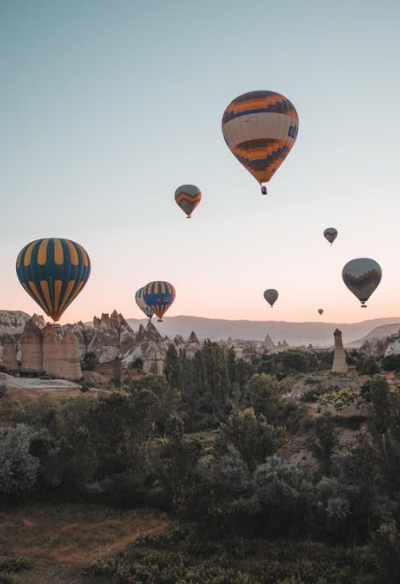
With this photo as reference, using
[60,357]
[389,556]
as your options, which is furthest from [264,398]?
[60,357]

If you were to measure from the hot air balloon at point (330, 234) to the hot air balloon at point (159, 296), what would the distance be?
91.4 ft

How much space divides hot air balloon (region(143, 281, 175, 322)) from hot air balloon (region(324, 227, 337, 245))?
2787 centimetres

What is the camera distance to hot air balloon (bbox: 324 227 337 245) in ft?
256

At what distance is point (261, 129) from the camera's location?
Result: 3534 cm

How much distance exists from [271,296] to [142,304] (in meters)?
26.9

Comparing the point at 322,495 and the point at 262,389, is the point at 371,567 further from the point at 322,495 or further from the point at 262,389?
the point at 262,389

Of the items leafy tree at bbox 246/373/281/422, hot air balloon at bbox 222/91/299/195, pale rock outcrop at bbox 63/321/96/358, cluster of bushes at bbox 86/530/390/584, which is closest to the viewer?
cluster of bushes at bbox 86/530/390/584

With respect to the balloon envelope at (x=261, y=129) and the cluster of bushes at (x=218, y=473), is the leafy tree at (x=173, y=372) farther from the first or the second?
the balloon envelope at (x=261, y=129)

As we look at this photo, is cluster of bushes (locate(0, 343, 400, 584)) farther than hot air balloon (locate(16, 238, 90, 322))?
No

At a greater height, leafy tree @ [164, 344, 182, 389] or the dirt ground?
leafy tree @ [164, 344, 182, 389]

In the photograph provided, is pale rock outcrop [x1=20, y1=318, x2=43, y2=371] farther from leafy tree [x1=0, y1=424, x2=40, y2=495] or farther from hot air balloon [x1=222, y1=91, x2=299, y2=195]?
hot air balloon [x1=222, y1=91, x2=299, y2=195]

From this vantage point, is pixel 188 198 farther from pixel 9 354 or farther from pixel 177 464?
pixel 177 464

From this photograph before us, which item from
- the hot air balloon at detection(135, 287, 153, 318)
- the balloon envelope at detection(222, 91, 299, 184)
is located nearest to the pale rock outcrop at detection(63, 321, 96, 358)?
the hot air balloon at detection(135, 287, 153, 318)

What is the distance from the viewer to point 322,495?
2261 cm
